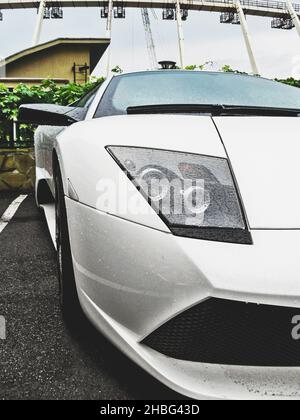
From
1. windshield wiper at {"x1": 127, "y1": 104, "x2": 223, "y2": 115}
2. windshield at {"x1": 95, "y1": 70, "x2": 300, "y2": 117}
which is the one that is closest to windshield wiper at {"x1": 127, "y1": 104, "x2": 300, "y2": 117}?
windshield wiper at {"x1": 127, "y1": 104, "x2": 223, "y2": 115}

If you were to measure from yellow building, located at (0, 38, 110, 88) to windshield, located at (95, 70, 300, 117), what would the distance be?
45.0 feet

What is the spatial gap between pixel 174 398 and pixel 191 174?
0.67 m

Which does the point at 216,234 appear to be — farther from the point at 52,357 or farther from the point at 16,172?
the point at 16,172

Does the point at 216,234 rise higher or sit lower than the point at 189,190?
lower

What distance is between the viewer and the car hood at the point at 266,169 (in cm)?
123

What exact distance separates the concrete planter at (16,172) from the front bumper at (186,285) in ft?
17.9

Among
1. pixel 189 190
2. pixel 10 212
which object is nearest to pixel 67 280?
pixel 189 190

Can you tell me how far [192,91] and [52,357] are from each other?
1482 mm

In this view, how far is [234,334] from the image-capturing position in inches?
45.9

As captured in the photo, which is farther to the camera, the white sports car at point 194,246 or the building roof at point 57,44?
the building roof at point 57,44

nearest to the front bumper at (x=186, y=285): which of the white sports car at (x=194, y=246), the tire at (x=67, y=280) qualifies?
the white sports car at (x=194, y=246)

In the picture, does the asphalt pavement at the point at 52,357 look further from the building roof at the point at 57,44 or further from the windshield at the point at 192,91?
the building roof at the point at 57,44
